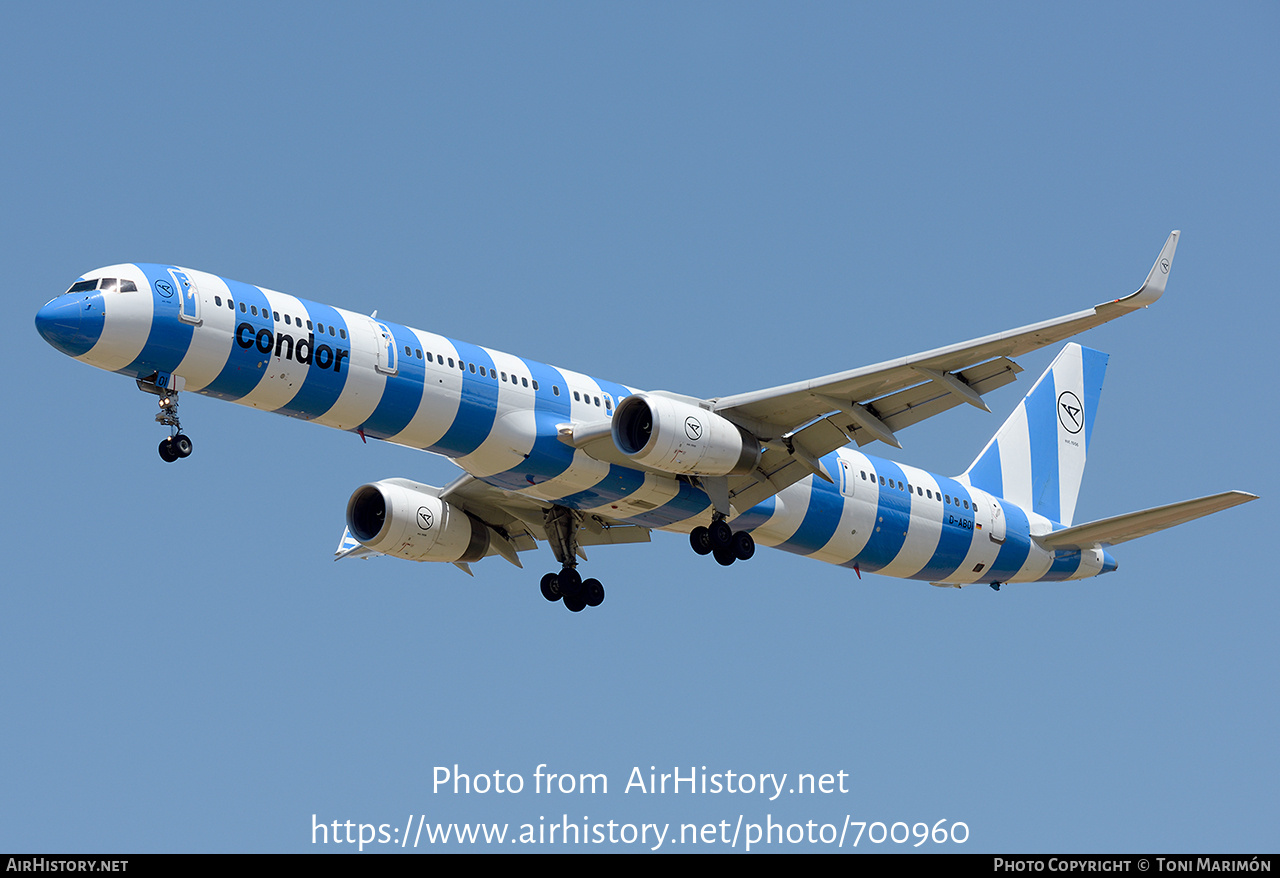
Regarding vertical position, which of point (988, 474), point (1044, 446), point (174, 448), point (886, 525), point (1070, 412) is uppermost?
point (1070, 412)

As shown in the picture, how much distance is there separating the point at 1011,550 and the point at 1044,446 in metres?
5.02

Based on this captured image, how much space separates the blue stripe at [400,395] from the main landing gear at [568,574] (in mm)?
6693

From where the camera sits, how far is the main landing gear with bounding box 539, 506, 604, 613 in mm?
36062

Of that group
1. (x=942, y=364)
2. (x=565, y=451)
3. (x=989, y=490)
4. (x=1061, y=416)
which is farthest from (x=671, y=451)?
(x=1061, y=416)

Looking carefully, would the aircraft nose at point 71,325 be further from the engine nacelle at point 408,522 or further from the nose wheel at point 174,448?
the engine nacelle at point 408,522

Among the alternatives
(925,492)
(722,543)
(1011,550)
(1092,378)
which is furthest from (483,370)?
(1092,378)

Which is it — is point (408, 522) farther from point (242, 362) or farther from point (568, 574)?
point (242, 362)

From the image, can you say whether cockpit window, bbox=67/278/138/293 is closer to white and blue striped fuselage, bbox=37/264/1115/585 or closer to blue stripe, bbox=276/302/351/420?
white and blue striped fuselage, bbox=37/264/1115/585

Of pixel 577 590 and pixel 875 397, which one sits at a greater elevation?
pixel 875 397

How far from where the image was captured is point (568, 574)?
36094mm

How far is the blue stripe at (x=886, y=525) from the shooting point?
3641 cm

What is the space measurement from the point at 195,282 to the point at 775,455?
467 inches
